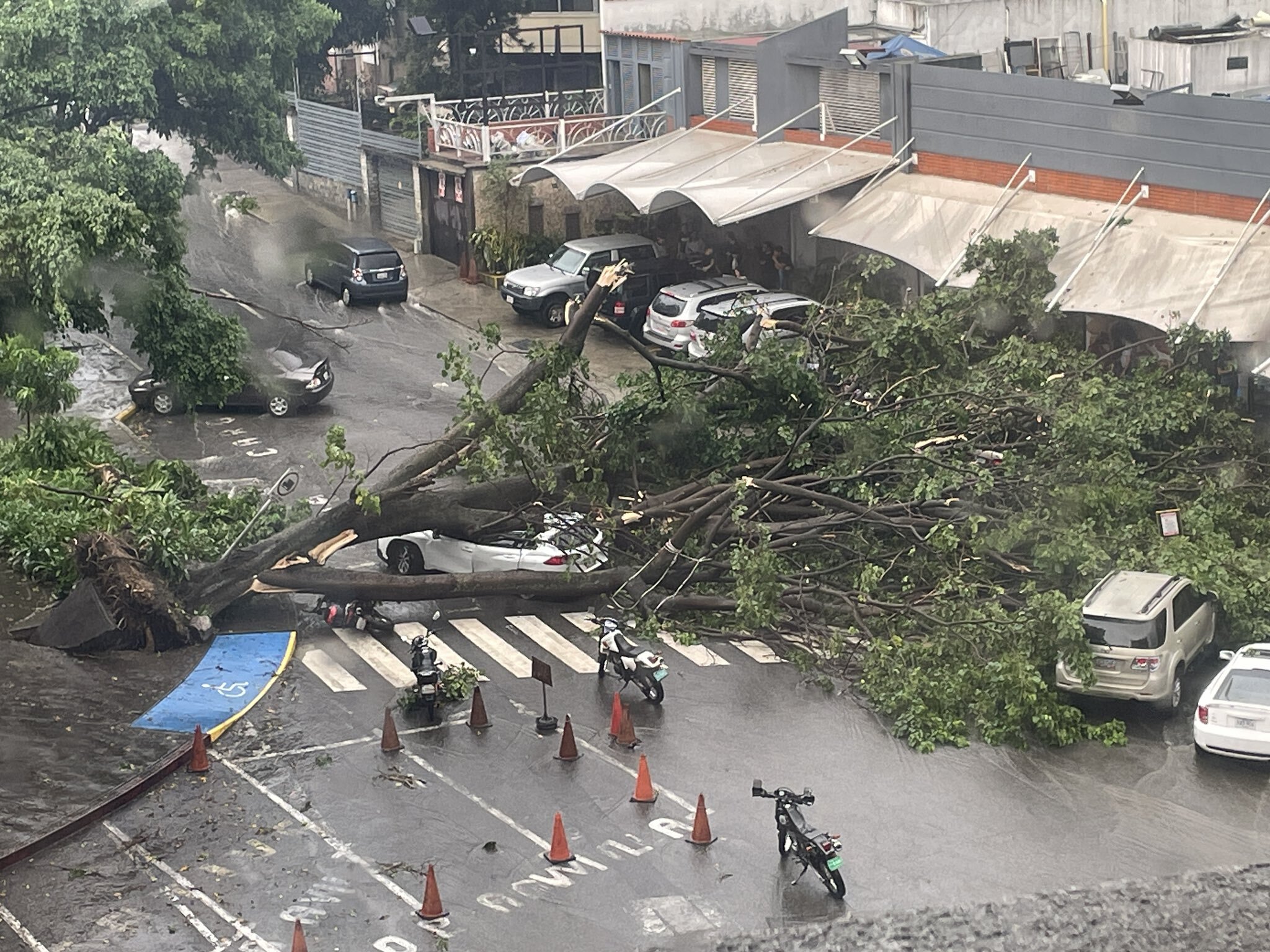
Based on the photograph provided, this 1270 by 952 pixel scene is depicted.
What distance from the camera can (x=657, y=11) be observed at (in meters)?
42.2

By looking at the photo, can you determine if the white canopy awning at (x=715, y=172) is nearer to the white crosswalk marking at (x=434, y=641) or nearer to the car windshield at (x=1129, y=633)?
the white crosswalk marking at (x=434, y=641)

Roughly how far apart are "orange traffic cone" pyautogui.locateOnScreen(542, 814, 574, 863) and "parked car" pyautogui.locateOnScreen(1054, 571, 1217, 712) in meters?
6.16

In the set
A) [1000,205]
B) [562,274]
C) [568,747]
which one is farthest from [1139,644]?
[562,274]

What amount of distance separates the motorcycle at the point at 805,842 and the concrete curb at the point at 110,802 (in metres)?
6.23

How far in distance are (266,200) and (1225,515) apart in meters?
34.3

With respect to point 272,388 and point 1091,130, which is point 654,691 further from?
point 1091,130

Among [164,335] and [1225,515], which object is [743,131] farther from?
[1225,515]

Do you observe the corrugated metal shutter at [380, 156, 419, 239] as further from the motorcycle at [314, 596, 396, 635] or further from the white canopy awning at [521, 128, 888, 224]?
the motorcycle at [314, 596, 396, 635]

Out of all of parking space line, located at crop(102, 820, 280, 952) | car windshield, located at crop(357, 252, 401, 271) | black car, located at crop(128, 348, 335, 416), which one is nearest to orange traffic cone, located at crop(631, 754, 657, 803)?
parking space line, located at crop(102, 820, 280, 952)

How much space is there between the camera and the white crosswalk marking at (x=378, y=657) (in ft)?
67.4

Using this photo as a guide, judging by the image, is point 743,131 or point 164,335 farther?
point 743,131

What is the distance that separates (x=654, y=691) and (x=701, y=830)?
3.48 m

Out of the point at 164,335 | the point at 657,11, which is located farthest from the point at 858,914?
the point at 657,11

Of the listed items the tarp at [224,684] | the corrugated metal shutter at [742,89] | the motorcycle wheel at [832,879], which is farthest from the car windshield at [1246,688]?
the corrugated metal shutter at [742,89]
